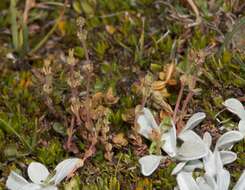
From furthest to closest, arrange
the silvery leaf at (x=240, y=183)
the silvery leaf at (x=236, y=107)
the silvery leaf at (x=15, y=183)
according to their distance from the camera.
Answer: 1. the silvery leaf at (x=236, y=107)
2. the silvery leaf at (x=15, y=183)
3. the silvery leaf at (x=240, y=183)

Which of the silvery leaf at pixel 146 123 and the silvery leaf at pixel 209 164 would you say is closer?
the silvery leaf at pixel 209 164

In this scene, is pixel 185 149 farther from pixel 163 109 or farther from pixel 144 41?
pixel 144 41

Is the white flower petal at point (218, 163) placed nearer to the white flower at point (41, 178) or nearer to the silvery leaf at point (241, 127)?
the silvery leaf at point (241, 127)

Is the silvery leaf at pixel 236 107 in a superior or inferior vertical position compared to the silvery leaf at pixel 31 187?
superior

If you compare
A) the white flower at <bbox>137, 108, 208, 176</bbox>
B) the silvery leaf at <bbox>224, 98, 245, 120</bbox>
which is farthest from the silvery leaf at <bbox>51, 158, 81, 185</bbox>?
the silvery leaf at <bbox>224, 98, 245, 120</bbox>

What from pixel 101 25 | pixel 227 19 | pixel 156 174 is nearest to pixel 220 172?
pixel 156 174

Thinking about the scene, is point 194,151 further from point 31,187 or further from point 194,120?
point 31,187

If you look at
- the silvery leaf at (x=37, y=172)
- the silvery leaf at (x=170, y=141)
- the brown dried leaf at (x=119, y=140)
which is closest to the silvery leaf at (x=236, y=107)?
the silvery leaf at (x=170, y=141)
